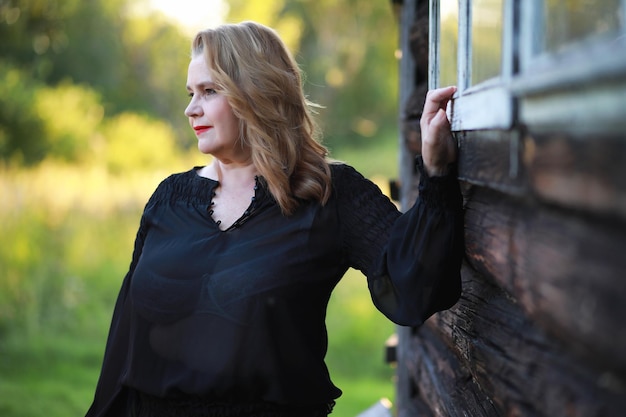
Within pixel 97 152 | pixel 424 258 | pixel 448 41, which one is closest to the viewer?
pixel 424 258

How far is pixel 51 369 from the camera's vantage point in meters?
7.34

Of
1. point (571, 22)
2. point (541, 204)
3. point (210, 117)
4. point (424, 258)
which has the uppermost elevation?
point (571, 22)

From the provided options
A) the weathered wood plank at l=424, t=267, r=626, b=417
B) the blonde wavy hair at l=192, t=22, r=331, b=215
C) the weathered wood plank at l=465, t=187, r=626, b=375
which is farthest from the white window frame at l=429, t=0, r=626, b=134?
the blonde wavy hair at l=192, t=22, r=331, b=215

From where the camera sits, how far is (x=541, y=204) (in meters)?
1.19

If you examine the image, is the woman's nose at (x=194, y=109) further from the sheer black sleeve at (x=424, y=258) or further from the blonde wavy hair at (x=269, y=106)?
the sheer black sleeve at (x=424, y=258)

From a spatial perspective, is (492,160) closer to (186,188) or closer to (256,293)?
(256,293)

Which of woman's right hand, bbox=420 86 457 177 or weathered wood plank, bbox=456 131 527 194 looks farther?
woman's right hand, bbox=420 86 457 177

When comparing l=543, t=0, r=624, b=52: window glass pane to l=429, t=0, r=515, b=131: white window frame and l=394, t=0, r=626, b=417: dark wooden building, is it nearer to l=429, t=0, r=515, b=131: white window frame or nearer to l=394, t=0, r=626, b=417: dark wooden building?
l=394, t=0, r=626, b=417: dark wooden building

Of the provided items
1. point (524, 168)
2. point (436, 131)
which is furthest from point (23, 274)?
point (524, 168)

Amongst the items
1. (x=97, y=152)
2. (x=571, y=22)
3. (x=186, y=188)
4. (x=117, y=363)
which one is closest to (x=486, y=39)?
(x=571, y=22)

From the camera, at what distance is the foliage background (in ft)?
25.1

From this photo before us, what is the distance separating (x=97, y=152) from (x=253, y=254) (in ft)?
48.6

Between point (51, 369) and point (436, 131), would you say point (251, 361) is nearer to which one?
point (436, 131)

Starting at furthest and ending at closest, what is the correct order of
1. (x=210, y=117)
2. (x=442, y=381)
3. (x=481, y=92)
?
(x=442, y=381)
(x=210, y=117)
(x=481, y=92)
